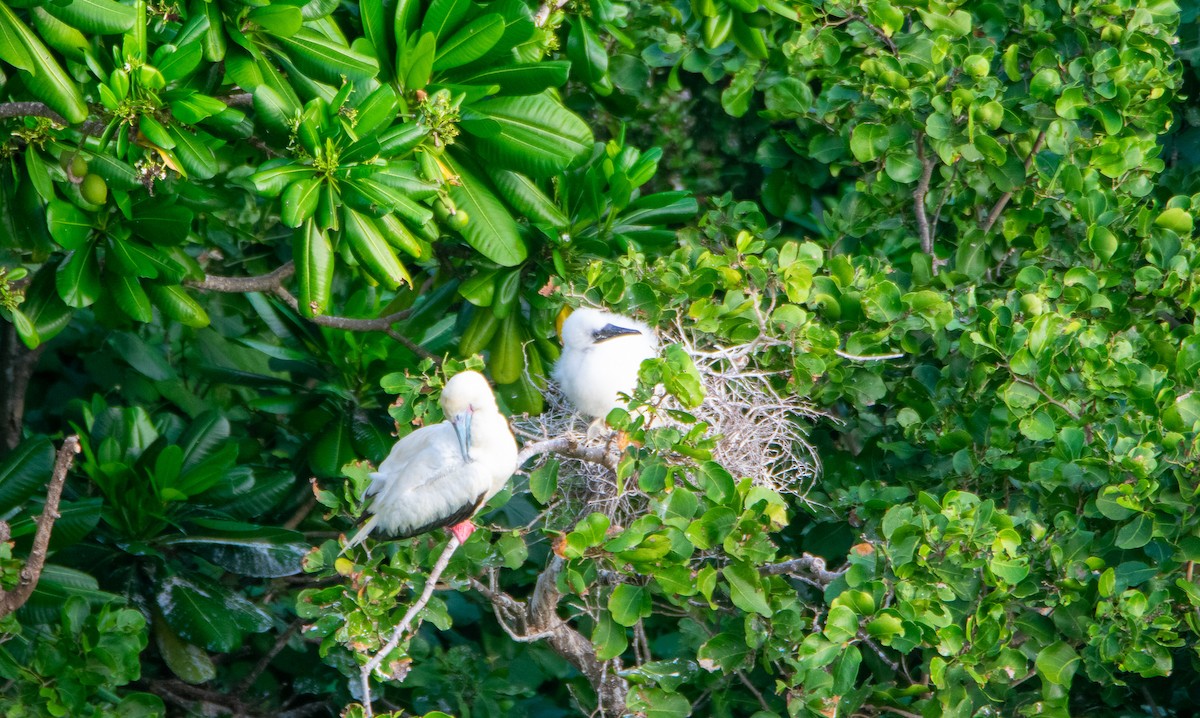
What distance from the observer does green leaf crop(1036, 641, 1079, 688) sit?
3189 mm

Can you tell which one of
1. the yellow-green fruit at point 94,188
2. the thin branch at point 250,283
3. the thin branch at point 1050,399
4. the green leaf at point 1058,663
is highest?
the yellow-green fruit at point 94,188

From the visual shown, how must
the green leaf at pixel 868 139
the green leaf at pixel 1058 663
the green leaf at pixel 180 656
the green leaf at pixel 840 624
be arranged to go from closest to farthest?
the green leaf at pixel 840 624 → the green leaf at pixel 1058 663 → the green leaf at pixel 868 139 → the green leaf at pixel 180 656

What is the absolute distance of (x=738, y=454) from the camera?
3.70 metres

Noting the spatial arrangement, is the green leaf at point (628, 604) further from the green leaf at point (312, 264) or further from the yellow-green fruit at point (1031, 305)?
the yellow-green fruit at point (1031, 305)

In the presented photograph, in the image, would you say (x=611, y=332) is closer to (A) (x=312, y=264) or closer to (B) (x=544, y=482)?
(B) (x=544, y=482)

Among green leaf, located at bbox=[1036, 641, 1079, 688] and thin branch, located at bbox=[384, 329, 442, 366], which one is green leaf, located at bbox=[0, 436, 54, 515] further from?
green leaf, located at bbox=[1036, 641, 1079, 688]

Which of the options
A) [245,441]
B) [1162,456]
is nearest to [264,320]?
[245,441]

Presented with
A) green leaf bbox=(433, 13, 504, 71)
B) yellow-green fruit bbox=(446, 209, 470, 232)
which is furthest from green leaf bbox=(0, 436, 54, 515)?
green leaf bbox=(433, 13, 504, 71)

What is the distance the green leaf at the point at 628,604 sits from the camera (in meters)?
3.16

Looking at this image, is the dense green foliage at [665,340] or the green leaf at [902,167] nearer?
the dense green foliage at [665,340]

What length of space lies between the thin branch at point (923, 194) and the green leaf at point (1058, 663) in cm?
147

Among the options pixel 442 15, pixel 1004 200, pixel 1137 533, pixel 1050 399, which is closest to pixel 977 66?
pixel 1004 200

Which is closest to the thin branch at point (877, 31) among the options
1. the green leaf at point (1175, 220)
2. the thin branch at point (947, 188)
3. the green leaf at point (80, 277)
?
the thin branch at point (947, 188)

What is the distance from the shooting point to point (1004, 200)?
168 inches
